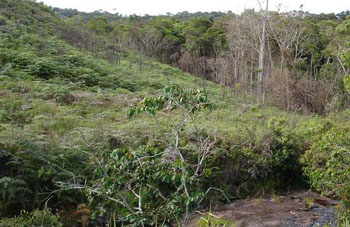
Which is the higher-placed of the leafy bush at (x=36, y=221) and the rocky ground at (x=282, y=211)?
the leafy bush at (x=36, y=221)

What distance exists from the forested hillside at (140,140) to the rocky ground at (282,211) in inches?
11.6

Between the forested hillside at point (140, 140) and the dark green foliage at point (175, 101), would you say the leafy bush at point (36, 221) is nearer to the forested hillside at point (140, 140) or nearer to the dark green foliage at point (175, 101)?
the forested hillside at point (140, 140)

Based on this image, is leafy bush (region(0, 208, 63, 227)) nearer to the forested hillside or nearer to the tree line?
the forested hillside

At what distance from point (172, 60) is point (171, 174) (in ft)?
84.4

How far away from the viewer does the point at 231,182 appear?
714 cm

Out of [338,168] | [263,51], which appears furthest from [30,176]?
[263,51]

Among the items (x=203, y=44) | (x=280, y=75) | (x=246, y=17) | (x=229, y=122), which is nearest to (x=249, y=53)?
(x=246, y=17)

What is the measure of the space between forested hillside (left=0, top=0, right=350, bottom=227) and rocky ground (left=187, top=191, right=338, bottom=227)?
30 cm

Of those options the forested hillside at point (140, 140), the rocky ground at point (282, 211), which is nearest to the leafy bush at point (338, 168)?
the forested hillside at point (140, 140)

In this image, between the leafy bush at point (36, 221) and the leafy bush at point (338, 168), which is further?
the leafy bush at point (338, 168)

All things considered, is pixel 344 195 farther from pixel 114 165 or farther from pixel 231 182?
pixel 114 165

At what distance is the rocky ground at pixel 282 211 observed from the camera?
224 inches

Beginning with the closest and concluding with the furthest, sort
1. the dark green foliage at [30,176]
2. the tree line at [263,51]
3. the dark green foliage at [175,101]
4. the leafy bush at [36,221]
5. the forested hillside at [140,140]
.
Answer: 1. the dark green foliage at [175,101]
2. the forested hillside at [140,140]
3. the leafy bush at [36,221]
4. the dark green foliage at [30,176]
5. the tree line at [263,51]

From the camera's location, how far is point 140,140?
7012 mm
